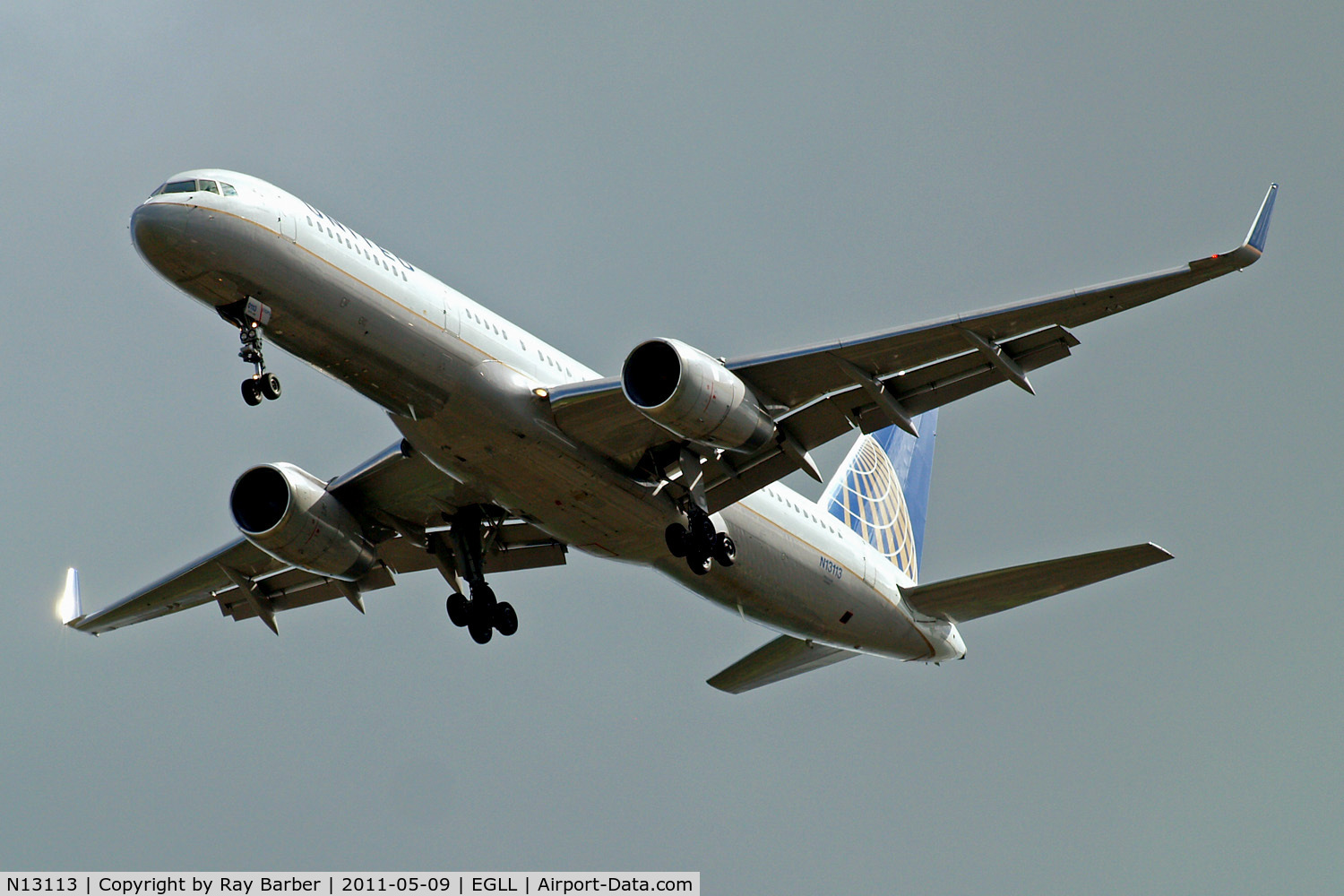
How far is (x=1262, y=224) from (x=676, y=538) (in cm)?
1018

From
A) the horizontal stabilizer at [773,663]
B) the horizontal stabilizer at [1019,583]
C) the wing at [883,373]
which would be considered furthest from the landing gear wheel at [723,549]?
the horizontal stabilizer at [773,663]

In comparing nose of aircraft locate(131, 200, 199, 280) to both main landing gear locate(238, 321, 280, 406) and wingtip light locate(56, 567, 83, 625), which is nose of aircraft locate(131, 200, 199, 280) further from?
wingtip light locate(56, 567, 83, 625)

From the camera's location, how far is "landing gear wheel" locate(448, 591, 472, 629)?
90.7ft

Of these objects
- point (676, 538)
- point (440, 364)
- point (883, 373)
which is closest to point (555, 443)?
point (440, 364)

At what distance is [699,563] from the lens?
24531mm

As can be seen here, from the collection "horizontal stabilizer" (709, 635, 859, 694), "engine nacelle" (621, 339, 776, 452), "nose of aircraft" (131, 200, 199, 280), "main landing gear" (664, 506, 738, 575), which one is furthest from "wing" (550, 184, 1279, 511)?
"horizontal stabilizer" (709, 635, 859, 694)

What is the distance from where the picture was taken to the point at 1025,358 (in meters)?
22.9

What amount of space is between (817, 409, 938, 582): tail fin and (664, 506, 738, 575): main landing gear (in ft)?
25.4

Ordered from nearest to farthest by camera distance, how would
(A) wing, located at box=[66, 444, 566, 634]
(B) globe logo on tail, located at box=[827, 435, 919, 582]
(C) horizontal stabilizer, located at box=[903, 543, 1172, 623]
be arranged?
(C) horizontal stabilizer, located at box=[903, 543, 1172, 623], (A) wing, located at box=[66, 444, 566, 634], (B) globe logo on tail, located at box=[827, 435, 919, 582]

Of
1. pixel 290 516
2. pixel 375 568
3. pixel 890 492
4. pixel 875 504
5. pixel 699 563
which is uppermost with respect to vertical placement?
pixel 890 492

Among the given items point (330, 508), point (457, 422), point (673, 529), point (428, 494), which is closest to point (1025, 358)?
point (673, 529)

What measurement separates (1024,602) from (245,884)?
15514mm

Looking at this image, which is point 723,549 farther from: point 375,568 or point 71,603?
point 71,603

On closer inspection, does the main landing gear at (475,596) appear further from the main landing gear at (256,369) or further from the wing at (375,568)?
the main landing gear at (256,369)
